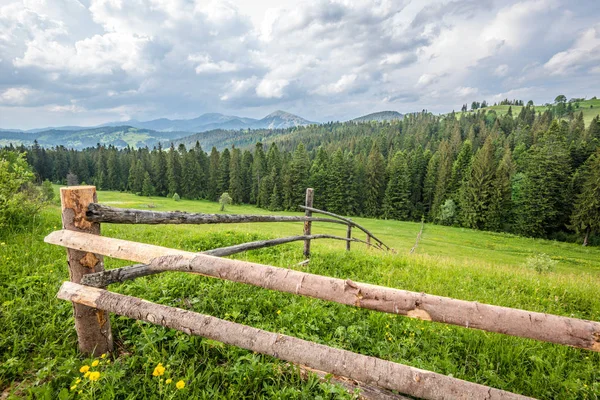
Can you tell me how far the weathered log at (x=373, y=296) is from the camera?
1.69 metres

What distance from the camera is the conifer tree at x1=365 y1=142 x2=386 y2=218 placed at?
2314 inches

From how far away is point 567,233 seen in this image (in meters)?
42.9

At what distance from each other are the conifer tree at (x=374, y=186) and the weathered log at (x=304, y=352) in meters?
58.6

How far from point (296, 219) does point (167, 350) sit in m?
3.90

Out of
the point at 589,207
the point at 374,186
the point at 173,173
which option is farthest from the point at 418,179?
the point at 173,173

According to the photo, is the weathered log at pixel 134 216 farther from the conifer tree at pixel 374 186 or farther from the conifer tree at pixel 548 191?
the conifer tree at pixel 374 186

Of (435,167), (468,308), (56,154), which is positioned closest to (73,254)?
(468,308)

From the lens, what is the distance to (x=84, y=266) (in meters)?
2.57

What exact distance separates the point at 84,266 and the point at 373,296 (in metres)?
2.72

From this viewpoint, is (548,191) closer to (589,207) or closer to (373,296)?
(589,207)

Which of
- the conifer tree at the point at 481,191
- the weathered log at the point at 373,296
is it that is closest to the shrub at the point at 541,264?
the weathered log at the point at 373,296

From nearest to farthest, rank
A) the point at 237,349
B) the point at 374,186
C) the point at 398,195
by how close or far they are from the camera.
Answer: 1. the point at 237,349
2. the point at 398,195
3. the point at 374,186

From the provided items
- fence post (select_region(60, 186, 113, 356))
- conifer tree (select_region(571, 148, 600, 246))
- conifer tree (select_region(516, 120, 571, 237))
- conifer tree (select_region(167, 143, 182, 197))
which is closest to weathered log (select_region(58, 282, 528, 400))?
fence post (select_region(60, 186, 113, 356))

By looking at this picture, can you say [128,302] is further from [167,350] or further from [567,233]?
[567,233]
